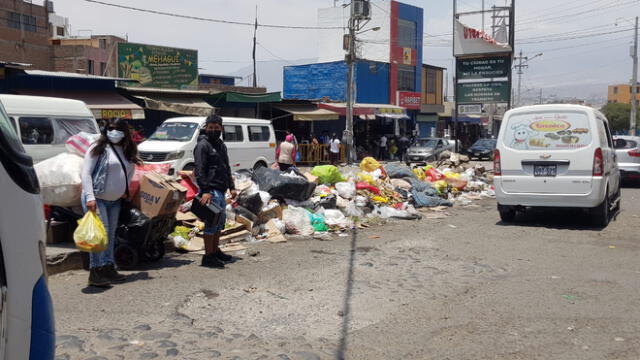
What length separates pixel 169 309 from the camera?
5.31 meters

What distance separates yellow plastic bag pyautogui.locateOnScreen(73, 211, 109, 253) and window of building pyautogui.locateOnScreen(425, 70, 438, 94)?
43220 mm

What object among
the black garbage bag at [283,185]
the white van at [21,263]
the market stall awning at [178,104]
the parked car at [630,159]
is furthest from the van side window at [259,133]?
the white van at [21,263]

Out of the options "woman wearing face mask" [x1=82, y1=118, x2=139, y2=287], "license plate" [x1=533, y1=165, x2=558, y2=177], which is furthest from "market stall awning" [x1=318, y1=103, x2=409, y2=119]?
"woman wearing face mask" [x1=82, y1=118, x2=139, y2=287]

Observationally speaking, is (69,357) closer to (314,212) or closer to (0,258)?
(0,258)

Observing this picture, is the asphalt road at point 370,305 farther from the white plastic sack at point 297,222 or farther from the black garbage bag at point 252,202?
the black garbage bag at point 252,202

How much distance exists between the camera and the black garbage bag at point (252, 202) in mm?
9297

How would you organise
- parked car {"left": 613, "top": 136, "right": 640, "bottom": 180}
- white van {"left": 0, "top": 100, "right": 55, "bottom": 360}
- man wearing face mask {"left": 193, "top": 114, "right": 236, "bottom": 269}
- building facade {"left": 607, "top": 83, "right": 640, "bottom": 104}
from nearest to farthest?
white van {"left": 0, "top": 100, "right": 55, "bottom": 360}
man wearing face mask {"left": 193, "top": 114, "right": 236, "bottom": 269}
parked car {"left": 613, "top": 136, "right": 640, "bottom": 180}
building facade {"left": 607, "top": 83, "right": 640, "bottom": 104}

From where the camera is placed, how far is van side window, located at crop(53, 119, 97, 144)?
1088 centimetres

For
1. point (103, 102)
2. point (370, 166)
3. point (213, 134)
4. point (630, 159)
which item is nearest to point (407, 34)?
point (103, 102)

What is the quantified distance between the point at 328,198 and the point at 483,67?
21380 millimetres

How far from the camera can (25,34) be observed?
34.9m

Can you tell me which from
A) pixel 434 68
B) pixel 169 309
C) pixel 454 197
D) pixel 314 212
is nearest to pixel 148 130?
pixel 454 197

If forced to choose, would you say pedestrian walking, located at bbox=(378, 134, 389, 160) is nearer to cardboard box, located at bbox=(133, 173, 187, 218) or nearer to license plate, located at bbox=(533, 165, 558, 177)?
license plate, located at bbox=(533, 165, 558, 177)

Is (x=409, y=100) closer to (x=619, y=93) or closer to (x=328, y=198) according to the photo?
(x=328, y=198)
